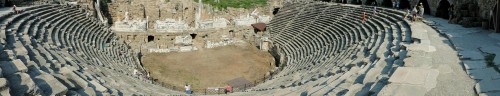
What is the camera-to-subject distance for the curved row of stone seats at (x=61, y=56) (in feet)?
33.1

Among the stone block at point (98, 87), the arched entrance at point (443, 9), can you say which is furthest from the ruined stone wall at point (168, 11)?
the stone block at point (98, 87)

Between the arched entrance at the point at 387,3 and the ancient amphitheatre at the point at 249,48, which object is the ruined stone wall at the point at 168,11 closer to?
the ancient amphitheatre at the point at 249,48

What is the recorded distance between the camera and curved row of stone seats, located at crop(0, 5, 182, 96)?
10.1m

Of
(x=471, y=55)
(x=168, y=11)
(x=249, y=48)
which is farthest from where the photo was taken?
(x=168, y=11)

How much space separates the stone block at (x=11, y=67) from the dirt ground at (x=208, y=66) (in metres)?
12.7

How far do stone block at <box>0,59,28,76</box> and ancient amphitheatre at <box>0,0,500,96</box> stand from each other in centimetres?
2

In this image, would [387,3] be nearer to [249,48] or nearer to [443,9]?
[443,9]

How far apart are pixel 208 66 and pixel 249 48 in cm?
611

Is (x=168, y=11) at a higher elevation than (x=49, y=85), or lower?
higher

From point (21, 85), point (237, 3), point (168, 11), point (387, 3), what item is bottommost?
point (21, 85)

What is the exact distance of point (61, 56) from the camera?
1579cm

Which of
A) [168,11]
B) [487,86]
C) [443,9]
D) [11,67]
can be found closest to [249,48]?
[168,11]

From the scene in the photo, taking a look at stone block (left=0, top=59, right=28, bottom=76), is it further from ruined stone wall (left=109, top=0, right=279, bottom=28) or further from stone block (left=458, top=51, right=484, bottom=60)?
ruined stone wall (left=109, top=0, right=279, bottom=28)

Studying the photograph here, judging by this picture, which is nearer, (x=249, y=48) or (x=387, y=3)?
(x=387, y=3)
